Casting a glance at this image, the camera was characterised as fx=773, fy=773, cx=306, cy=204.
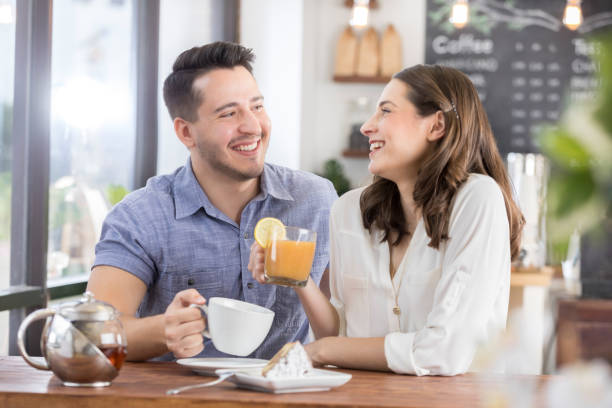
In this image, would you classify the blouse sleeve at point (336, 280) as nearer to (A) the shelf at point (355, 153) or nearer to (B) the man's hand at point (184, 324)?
(B) the man's hand at point (184, 324)

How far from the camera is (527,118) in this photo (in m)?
5.36

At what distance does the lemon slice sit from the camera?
153 cm

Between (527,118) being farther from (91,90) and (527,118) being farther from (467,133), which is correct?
(467,133)

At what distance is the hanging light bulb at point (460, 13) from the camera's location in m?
4.89

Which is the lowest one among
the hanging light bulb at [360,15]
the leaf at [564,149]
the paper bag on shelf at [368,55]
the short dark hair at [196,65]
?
the leaf at [564,149]

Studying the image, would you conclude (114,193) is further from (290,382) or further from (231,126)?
(290,382)

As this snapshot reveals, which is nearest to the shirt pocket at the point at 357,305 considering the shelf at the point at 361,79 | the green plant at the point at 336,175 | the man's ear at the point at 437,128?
the man's ear at the point at 437,128

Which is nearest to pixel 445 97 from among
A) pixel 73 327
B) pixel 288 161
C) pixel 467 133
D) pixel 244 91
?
pixel 467 133

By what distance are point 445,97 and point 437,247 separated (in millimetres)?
370

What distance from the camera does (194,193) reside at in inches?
81.0

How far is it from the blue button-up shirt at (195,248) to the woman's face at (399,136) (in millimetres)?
397

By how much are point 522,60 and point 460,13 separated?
2.37 feet

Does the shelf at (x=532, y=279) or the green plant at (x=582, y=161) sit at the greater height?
the green plant at (x=582, y=161)

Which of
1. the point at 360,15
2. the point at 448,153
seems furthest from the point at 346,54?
the point at 448,153
